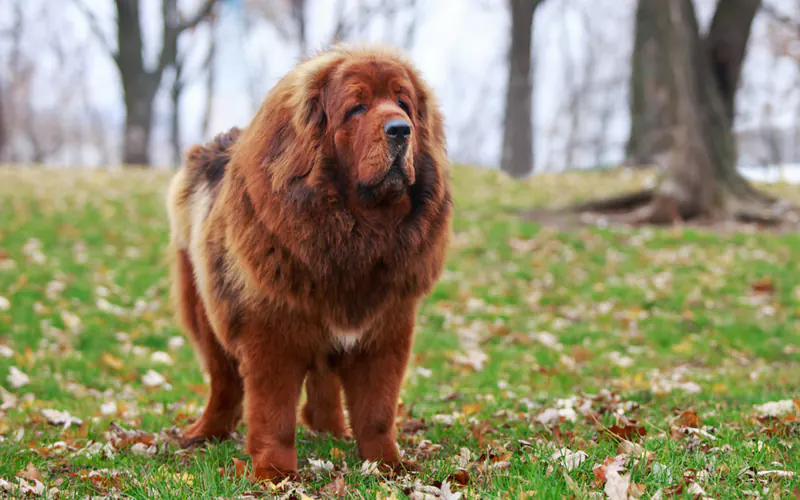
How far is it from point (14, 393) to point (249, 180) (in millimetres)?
3437

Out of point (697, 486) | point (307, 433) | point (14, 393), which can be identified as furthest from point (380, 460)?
point (14, 393)

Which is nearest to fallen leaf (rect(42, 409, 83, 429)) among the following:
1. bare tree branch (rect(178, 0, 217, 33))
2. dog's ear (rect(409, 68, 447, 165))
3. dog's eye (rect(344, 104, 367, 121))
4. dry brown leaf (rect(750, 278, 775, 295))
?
dog's eye (rect(344, 104, 367, 121))

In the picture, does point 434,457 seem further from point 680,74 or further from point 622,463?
point 680,74

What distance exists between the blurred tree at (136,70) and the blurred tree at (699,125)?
12742mm

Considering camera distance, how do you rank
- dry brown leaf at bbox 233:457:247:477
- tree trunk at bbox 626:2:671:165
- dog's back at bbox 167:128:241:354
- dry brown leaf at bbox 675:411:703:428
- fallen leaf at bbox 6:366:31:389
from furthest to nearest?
tree trunk at bbox 626:2:671:165 < fallen leaf at bbox 6:366:31:389 < dog's back at bbox 167:128:241:354 < dry brown leaf at bbox 675:411:703:428 < dry brown leaf at bbox 233:457:247:477

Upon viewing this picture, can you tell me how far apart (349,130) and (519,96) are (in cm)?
1815

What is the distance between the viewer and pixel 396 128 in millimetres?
3301

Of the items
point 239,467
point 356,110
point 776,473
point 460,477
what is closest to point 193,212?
point 356,110

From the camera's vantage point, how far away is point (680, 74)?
12727 millimetres

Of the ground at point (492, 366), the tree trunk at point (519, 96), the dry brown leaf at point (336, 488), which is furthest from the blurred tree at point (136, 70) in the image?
the dry brown leaf at point (336, 488)

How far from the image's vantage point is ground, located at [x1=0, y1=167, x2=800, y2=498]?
3307mm

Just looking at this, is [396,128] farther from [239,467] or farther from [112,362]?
[112,362]

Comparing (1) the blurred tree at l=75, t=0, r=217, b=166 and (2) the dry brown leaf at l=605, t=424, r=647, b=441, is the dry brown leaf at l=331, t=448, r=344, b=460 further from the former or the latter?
(1) the blurred tree at l=75, t=0, r=217, b=166

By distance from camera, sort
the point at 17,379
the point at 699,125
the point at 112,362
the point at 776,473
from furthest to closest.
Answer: the point at 699,125
the point at 112,362
the point at 17,379
the point at 776,473
